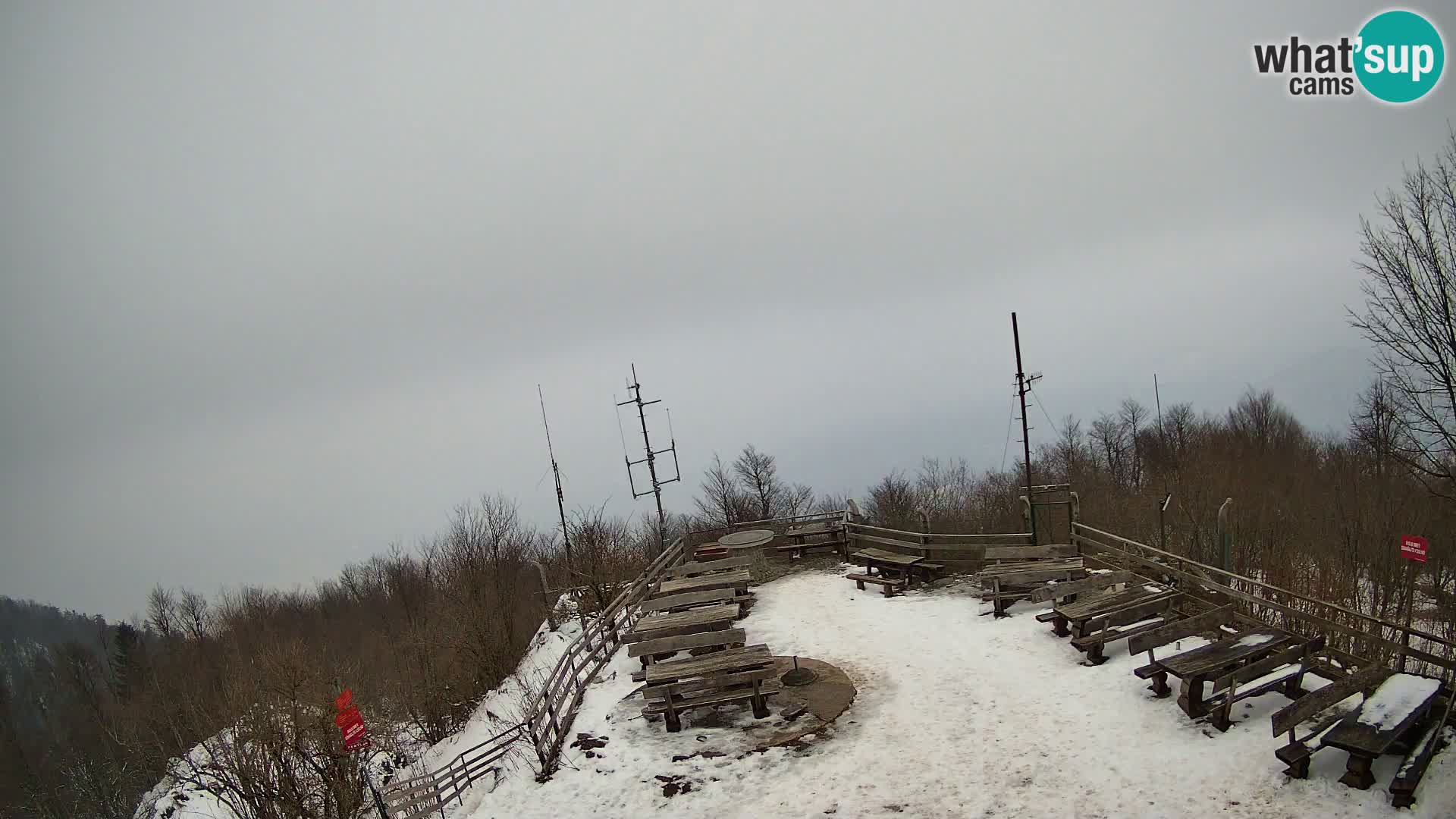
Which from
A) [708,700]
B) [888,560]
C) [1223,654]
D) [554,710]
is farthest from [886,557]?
[554,710]

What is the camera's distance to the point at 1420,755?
6.18 m

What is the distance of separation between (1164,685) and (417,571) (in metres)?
53.7

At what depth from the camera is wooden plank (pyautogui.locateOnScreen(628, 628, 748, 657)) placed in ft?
36.8

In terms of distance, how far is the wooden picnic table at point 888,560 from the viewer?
1634 centimetres

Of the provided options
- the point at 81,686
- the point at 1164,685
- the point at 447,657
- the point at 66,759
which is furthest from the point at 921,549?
the point at 81,686

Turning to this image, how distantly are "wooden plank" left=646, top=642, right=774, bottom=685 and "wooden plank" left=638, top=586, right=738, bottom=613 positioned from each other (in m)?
3.00

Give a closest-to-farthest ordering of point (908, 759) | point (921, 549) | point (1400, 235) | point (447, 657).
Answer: point (908, 759)
point (1400, 235)
point (921, 549)
point (447, 657)

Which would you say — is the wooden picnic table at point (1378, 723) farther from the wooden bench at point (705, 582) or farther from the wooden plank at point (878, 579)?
the wooden bench at point (705, 582)

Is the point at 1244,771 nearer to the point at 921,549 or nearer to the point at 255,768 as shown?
the point at 921,549

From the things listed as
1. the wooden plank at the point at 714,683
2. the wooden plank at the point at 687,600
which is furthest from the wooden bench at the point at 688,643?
the wooden plank at the point at 687,600

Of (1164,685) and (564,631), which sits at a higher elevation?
(1164,685)

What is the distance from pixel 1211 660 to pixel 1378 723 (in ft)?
6.34

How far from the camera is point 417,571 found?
5197 cm

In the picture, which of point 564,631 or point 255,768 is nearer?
point 255,768
